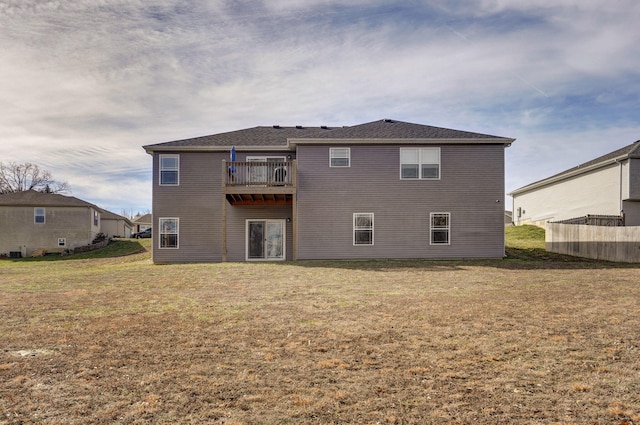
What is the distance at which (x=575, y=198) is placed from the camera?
93.0 feet

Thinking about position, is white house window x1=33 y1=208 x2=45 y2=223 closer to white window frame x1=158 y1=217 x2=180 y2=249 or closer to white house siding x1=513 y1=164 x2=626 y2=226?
white window frame x1=158 y1=217 x2=180 y2=249

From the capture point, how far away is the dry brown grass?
3594 millimetres

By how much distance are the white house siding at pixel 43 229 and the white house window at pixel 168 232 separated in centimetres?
1754

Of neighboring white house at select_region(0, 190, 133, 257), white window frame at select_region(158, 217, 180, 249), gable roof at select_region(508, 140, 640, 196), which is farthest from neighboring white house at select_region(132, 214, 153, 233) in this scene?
gable roof at select_region(508, 140, 640, 196)

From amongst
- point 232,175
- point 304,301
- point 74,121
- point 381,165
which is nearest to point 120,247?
point 74,121

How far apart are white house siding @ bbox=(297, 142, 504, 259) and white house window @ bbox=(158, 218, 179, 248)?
6.18m

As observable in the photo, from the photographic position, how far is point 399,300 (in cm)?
864

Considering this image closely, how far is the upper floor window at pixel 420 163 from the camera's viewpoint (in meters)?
19.0

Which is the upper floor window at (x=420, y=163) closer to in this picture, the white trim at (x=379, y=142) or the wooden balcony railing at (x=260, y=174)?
the white trim at (x=379, y=142)

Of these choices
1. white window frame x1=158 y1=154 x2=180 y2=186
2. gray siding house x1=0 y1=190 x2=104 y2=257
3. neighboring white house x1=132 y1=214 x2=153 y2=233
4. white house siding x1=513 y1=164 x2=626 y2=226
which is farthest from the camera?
neighboring white house x1=132 y1=214 x2=153 y2=233

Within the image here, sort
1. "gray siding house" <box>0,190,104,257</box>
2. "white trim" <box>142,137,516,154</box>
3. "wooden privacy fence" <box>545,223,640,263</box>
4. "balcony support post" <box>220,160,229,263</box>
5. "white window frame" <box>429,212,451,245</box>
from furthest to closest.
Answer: "gray siding house" <box>0,190,104,257</box> → "white window frame" <box>429,212,451,245</box> → "white trim" <box>142,137,516,154</box> → "balcony support post" <box>220,160,229,263</box> → "wooden privacy fence" <box>545,223,640,263</box>

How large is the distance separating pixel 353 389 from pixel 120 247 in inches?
1314

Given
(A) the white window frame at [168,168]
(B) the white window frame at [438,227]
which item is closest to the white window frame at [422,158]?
(B) the white window frame at [438,227]

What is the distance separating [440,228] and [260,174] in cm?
871
